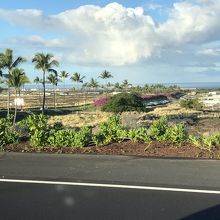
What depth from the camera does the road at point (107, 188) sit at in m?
6.41

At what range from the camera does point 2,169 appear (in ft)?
31.4

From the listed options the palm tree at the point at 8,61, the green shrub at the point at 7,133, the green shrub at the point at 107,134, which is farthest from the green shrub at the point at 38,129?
the palm tree at the point at 8,61

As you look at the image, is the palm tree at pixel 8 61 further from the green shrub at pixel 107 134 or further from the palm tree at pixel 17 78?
the green shrub at pixel 107 134

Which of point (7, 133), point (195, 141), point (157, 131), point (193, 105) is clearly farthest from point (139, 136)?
point (193, 105)

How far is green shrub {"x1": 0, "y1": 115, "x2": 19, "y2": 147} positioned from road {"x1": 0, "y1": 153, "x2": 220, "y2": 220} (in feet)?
6.03

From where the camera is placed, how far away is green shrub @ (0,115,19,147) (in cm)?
1280

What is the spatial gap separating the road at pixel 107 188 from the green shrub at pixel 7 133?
1838mm

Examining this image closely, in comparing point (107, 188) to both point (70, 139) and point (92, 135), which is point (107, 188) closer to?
point (70, 139)

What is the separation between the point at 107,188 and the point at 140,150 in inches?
150

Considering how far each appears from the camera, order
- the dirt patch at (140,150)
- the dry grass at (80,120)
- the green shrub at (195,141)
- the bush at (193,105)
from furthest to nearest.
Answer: the bush at (193,105), the dry grass at (80,120), the green shrub at (195,141), the dirt patch at (140,150)

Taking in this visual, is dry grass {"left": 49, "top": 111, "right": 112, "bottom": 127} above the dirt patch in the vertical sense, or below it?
below

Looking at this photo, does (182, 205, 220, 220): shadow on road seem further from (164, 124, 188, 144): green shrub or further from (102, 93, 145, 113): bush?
(102, 93, 145, 113): bush

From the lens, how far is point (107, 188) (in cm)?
Result: 781

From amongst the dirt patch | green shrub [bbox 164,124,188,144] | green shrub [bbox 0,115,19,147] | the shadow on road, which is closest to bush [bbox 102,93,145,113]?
green shrub [bbox 0,115,19,147]
